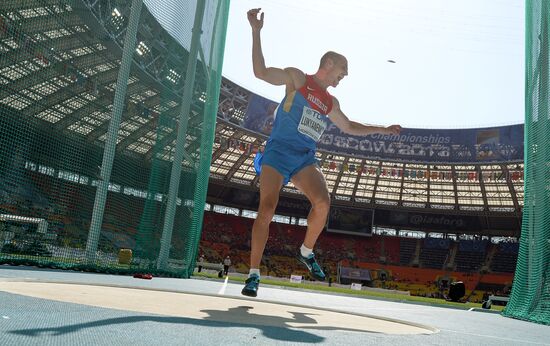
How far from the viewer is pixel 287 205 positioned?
40625 millimetres

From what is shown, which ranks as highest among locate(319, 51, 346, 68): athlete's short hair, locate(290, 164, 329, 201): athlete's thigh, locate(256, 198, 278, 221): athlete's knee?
locate(319, 51, 346, 68): athlete's short hair

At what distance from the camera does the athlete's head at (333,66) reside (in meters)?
4.11

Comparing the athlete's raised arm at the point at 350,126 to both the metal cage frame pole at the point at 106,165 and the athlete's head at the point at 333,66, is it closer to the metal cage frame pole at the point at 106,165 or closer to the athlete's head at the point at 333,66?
the athlete's head at the point at 333,66

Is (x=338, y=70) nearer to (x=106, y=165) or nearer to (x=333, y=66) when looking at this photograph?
(x=333, y=66)

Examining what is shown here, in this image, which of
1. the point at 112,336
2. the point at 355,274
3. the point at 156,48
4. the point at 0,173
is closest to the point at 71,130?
the point at 156,48

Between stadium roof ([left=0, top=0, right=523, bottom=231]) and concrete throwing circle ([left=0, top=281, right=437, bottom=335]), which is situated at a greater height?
stadium roof ([left=0, top=0, right=523, bottom=231])

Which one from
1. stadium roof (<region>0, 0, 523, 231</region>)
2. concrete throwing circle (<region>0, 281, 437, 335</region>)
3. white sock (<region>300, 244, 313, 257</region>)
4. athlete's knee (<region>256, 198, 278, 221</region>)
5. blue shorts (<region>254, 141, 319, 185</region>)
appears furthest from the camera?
stadium roof (<region>0, 0, 523, 231</region>)

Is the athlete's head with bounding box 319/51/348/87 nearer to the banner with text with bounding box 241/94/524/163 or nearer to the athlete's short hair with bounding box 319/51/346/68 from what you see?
the athlete's short hair with bounding box 319/51/346/68

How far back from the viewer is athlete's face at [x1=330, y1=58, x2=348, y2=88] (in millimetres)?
4113

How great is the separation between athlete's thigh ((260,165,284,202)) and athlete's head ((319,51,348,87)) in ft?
3.30

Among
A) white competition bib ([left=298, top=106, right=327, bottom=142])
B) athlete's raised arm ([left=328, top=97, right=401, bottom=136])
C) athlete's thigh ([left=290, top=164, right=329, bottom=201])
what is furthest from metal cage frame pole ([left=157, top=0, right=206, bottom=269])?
athlete's thigh ([left=290, top=164, right=329, bottom=201])

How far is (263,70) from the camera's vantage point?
3.74 meters

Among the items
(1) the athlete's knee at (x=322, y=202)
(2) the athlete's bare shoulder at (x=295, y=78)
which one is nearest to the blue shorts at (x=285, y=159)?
(1) the athlete's knee at (x=322, y=202)

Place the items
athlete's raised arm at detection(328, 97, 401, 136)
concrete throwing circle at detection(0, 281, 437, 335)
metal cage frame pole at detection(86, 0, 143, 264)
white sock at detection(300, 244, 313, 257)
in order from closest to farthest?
concrete throwing circle at detection(0, 281, 437, 335) → white sock at detection(300, 244, 313, 257) → athlete's raised arm at detection(328, 97, 401, 136) → metal cage frame pole at detection(86, 0, 143, 264)
